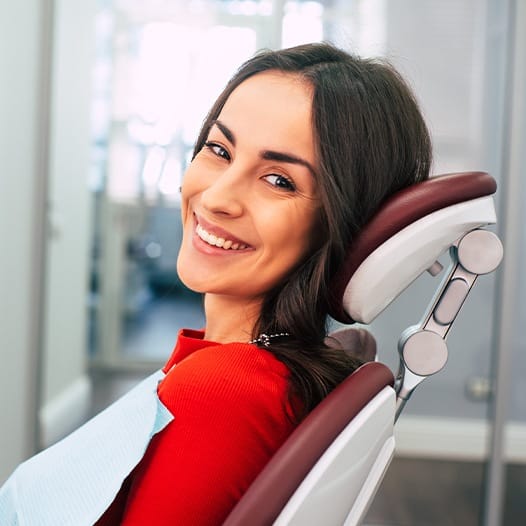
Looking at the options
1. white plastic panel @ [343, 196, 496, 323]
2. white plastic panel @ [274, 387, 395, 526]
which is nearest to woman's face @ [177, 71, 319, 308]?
white plastic panel @ [343, 196, 496, 323]

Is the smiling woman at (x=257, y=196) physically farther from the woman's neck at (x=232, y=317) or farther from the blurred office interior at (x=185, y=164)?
the blurred office interior at (x=185, y=164)

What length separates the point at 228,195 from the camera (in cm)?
82

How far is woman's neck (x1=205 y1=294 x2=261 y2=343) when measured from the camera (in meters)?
0.90

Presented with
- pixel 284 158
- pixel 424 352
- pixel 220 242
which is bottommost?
pixel 424 352

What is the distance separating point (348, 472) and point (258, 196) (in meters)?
0.33

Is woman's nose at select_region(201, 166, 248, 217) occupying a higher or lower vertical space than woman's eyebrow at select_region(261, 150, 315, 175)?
Answer: lower

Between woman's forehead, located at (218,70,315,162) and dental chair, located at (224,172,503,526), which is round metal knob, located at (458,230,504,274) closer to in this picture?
dental chair, located at (224,172,503,526)

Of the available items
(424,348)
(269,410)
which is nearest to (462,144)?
(424,348)

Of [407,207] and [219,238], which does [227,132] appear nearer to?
[219,238]

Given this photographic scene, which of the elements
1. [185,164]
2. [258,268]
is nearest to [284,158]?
[258,268]

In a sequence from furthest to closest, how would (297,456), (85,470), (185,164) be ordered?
(185,164), (85,470), (297,456)

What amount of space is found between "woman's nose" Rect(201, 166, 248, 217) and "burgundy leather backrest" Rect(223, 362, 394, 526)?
242 mm

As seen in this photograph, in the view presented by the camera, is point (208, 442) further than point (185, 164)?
No

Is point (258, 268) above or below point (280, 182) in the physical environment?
below
